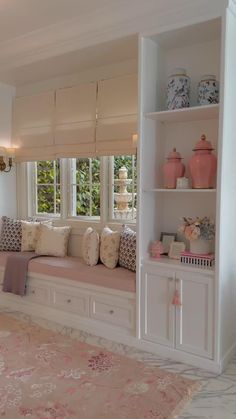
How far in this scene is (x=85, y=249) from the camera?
11.1 feet

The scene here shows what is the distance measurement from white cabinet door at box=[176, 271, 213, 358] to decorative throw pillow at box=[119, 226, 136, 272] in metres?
0.56

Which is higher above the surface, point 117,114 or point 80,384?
point 117,114

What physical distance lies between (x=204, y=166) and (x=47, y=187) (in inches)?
91.3

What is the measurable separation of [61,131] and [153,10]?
68.3 inches

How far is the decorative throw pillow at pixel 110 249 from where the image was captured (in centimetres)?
321

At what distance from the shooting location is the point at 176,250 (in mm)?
2836

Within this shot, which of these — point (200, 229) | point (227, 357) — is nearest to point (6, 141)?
point (200, 229)

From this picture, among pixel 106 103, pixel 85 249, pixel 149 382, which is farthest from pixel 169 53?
pixel 149 382

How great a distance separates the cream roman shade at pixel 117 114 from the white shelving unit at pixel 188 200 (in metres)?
0.48

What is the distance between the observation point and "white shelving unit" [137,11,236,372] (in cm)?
242

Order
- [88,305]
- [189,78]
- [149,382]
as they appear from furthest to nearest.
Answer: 1. [88,305]
2. [189,78]
3. [149,382]

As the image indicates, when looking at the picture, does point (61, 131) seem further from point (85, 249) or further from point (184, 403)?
point (184, 403)

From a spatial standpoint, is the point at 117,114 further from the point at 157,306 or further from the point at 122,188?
the point at 157,306

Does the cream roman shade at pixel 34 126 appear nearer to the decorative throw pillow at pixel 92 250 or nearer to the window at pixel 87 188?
the window at pixel 87 188
